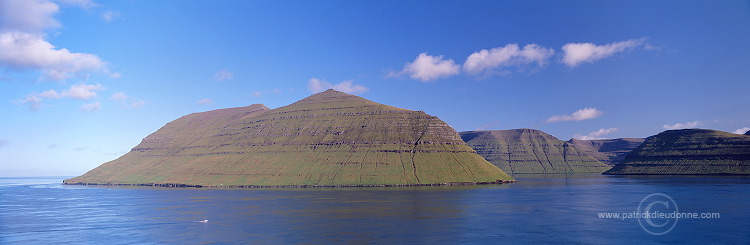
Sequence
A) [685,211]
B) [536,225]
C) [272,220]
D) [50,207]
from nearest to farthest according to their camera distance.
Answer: [536,225] → [272,220] → [685,211] → [50,207]

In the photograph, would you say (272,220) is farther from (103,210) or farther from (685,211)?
(685,211)

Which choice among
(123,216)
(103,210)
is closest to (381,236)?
(123,216)

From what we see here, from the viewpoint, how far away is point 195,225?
368 feet

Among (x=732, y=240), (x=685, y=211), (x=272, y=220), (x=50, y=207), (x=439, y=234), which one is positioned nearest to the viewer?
(x=732, y=240)

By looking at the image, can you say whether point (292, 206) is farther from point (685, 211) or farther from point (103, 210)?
point (685, 211)

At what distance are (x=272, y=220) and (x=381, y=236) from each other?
33.1 metres

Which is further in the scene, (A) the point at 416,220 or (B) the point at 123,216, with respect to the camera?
(B) the point at 123,216

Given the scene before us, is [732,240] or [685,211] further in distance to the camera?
[685,211]

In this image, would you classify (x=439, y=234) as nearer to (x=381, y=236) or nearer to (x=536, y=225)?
(x=381, y=236)

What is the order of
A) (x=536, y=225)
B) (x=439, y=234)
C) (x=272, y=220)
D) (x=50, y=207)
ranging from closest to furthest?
(x=439, y=234) → (x=536, y=225) → (x=272, y=220) → (x=50, y=207)

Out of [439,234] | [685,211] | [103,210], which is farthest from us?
[103,210]

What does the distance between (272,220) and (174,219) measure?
24557 millimetres

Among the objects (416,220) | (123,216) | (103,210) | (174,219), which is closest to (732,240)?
(416,220)

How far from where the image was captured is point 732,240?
8850 cm
